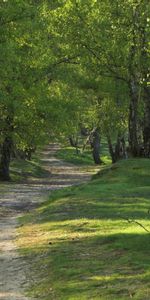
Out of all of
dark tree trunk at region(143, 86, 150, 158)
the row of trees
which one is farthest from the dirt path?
dark tree trunk at region(143, 86, 150, 158)

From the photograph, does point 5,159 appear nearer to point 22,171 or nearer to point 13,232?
point 22,171

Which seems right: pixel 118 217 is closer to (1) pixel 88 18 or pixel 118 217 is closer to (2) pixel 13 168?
(1) pixel 88 18

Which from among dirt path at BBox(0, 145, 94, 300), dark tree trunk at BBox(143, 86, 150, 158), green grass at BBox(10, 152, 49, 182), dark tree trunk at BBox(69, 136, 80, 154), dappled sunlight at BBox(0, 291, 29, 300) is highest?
dark tree trunk at BBox(143, 86, 150, 158)

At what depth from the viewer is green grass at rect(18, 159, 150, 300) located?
495 inches

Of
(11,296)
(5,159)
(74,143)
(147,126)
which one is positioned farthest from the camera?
(74,143)

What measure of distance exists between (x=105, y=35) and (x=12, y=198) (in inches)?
533

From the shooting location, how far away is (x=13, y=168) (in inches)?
2170

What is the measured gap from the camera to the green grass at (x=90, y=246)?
12.6 meters

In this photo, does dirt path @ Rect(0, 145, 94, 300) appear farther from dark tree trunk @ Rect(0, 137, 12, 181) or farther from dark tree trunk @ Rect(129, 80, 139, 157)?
dark tree trunk @ Rect(129, 80, 139, 157)

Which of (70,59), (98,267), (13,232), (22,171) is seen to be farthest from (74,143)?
(98,267)

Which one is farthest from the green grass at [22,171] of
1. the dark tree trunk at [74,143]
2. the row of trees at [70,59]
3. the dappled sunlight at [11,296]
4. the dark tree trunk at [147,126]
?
the dappled sunlight at [11,296]

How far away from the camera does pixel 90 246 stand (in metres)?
16.5

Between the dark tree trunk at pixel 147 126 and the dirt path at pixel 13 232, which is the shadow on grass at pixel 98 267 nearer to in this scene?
the dirt path at pixel 13 232

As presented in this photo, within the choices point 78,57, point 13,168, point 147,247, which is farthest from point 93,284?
point 13,168
